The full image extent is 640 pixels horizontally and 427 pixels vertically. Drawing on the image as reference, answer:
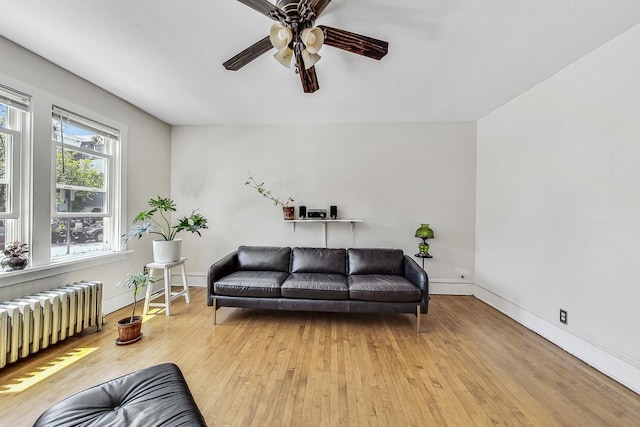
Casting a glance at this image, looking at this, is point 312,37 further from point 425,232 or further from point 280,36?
point 425,232

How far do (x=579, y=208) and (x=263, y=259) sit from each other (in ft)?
11.2

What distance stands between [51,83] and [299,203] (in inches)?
117

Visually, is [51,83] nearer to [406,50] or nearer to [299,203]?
[299,203]

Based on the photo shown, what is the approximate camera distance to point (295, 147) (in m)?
3.81

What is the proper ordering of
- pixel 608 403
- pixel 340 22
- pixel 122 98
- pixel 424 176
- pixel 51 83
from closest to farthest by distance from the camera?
pixel 608 403 < pixel 340 22 < pixel 51 83 < pixel 122 98 < pixel 424 176

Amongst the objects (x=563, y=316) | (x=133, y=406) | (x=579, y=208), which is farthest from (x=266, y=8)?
(x=563, y=316)

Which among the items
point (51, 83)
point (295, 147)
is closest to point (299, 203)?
point (295, 147)

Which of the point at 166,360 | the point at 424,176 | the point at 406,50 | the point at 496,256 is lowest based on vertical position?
the point at 166,360

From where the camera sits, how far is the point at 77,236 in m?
2.70

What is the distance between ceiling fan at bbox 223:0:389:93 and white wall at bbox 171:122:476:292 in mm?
1997

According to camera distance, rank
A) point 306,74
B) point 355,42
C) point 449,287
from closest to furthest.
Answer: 1. point 355,42
2. point 306,74
3. point 449,287

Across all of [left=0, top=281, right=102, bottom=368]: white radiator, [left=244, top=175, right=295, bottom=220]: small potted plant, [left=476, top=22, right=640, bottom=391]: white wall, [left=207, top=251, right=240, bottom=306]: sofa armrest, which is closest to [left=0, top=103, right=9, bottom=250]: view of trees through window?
A: [left=0, top=281, right=102, bottom=368]: white radiator

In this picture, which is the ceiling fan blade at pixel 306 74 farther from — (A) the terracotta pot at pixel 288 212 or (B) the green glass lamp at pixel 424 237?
(B) the green glass lamp at pixel 424 237

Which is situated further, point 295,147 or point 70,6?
point 295,147
